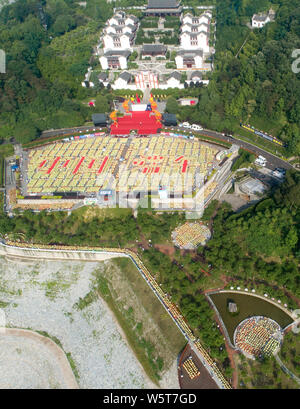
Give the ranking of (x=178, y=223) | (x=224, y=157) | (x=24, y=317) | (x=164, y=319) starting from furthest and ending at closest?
(x=224, y=157)
(x=178, y=223)
(x=24, y=317)
(x=164, y=319)

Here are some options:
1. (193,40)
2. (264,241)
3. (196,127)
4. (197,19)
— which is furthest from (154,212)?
(197,19)

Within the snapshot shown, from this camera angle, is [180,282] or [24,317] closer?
[180,282]

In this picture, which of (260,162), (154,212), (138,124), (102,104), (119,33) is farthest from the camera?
(119,33)

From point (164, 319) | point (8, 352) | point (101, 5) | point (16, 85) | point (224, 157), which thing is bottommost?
point (8, 352)

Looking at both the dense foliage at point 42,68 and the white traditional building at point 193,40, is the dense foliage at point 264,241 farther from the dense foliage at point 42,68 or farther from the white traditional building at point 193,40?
the white traditional building at point 193,40

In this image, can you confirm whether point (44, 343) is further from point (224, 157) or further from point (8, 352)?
point (224, 157)

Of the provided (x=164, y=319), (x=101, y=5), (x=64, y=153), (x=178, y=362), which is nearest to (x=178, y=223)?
(x=164, y=319)

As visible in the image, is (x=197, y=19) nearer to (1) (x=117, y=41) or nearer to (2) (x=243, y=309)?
(1) (x=117, y=41)

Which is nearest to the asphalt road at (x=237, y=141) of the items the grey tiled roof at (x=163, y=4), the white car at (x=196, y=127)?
the white car at (x=196, y=127)
